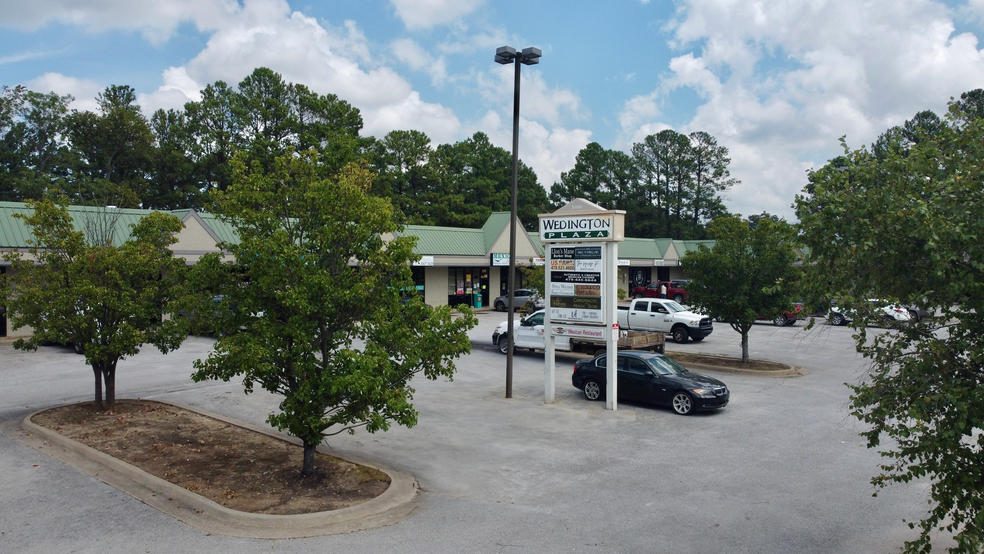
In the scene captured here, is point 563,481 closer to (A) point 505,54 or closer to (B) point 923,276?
(B) point 923,276

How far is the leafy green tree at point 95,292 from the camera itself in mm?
13336

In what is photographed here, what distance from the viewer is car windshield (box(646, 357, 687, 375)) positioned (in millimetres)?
16516

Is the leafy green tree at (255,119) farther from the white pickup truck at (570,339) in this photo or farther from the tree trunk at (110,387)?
the tree trunk at (110,387)

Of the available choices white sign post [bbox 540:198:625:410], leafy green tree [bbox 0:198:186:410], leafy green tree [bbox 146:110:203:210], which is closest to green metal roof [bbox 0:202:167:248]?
leafy green tree [bbox 0:198:186:410]

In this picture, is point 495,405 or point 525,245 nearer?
point 495,405

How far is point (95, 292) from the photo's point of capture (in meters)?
13.0

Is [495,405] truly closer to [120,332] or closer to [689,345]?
[120,332]

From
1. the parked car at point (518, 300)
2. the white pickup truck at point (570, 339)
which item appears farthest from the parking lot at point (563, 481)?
the parked car at point (518, 300)

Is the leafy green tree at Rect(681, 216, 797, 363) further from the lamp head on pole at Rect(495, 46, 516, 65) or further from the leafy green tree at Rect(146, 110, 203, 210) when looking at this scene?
the leafy green tree at Rect(146, 110, 203, 210)

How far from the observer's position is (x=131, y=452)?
Answer: 11664 mm

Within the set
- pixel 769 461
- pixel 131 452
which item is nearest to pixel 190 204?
pixel 131 452

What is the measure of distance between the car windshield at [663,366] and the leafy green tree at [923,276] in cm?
1006

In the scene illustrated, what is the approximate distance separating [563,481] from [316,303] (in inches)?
188

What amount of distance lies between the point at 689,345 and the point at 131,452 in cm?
2179
